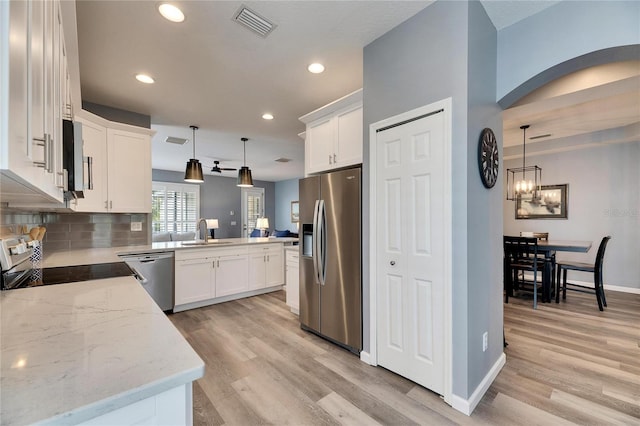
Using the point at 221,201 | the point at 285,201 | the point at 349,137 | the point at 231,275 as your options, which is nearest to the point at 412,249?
the point at 349,137

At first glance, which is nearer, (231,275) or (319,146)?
(319,146)

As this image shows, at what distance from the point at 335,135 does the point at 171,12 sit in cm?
164

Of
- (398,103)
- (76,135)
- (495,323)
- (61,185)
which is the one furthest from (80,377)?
(495,323)

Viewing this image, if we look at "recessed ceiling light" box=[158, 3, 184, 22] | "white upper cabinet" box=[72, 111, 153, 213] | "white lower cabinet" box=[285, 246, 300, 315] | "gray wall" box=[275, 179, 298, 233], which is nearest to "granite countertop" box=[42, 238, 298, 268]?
"white upper cabinet" box=[72, 111, 153, 213]

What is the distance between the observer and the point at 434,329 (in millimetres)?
1956

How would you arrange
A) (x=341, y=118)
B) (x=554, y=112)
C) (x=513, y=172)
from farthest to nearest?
(x=513, y=172) → (x=554, y=112) → (x=341, y=118)

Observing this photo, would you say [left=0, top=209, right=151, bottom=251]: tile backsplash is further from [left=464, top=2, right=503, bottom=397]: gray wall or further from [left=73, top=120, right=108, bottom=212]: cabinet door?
[left=464, top=2, right=503, bottom=397]: gray wall

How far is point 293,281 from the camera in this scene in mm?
3625

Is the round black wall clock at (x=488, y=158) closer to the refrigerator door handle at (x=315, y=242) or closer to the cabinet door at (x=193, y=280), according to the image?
the refrigerator door handle at (x=315, y=242)

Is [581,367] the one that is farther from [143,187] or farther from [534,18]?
[143,187]

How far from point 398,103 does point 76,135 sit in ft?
6.78

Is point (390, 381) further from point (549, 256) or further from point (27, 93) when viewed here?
point (549, 256)

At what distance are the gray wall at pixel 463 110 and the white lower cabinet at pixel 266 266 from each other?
9.74ft

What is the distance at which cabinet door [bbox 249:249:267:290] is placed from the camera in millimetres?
4406
